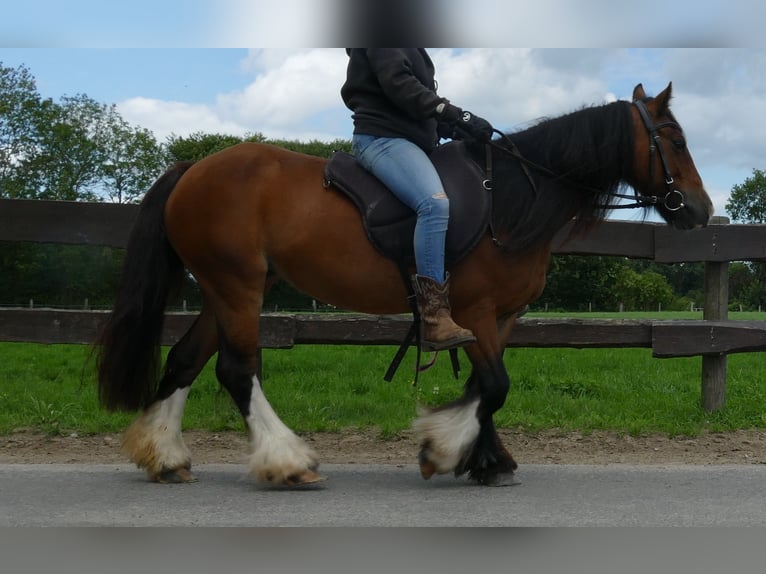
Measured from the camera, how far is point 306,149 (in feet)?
134

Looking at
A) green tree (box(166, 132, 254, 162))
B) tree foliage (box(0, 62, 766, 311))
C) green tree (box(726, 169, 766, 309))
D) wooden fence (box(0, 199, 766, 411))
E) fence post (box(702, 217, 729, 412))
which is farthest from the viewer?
green tree (box(166, 132, 254, 162))

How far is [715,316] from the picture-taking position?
23.3ft

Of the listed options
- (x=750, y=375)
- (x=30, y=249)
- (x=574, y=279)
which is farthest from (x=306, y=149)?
(x=750, y=375)

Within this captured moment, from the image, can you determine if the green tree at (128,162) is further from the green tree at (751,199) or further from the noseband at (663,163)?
the noseband at (663,163)

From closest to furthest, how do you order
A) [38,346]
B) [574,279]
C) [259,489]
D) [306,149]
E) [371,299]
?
[259,489] → [371,299] → [38,346] → [574,279] → [306,149]

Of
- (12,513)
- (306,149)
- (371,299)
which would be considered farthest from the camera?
(306,149)

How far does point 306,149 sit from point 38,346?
98.1 feet

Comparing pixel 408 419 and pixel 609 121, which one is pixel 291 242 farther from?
pixel 408 419

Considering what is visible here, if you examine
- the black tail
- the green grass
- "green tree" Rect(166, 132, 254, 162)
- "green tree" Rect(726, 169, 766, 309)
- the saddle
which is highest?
"green tree" Rect(166, 132, 254, 162)

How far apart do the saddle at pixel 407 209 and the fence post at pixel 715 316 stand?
9.84ft

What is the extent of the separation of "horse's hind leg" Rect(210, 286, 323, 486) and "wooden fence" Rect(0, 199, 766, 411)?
1526 millimetres

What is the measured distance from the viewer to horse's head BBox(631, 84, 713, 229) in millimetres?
4805

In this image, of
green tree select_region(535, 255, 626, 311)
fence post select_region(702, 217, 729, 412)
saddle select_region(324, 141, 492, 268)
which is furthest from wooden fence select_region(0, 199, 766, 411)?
green tree select_region(535, 255, 626, 311)

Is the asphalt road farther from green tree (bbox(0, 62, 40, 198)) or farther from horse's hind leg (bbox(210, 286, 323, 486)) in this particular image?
green tree (bbox(0, 62, 40, 198))
